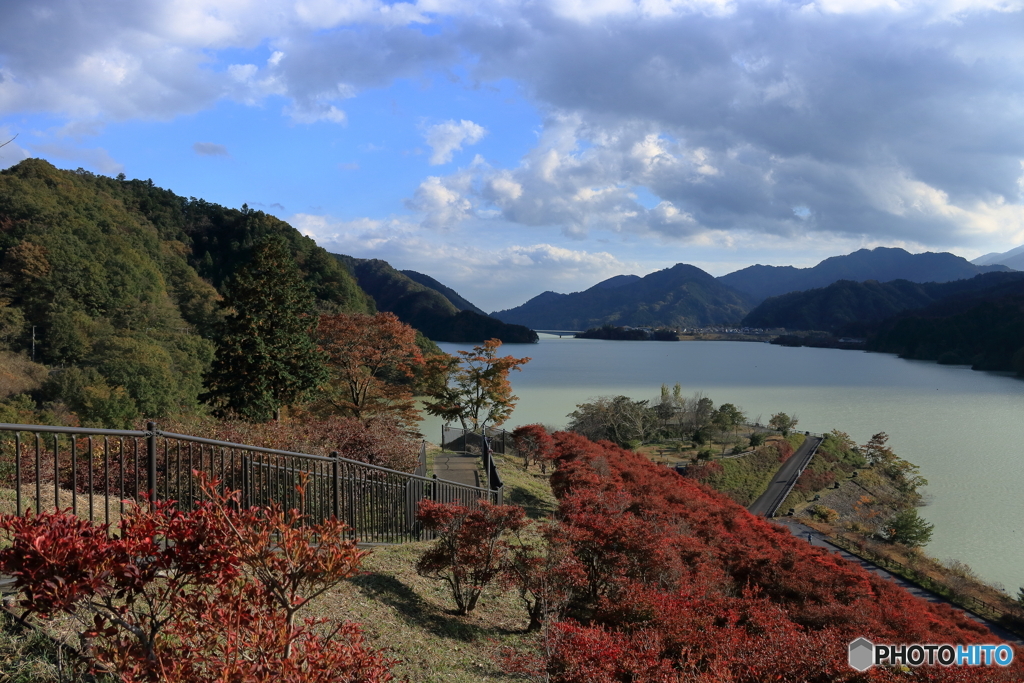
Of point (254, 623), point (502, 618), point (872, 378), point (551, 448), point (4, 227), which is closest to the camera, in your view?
point (254, 623)

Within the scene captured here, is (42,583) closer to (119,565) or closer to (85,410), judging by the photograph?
(119,565)

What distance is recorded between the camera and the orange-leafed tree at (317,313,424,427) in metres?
22.3

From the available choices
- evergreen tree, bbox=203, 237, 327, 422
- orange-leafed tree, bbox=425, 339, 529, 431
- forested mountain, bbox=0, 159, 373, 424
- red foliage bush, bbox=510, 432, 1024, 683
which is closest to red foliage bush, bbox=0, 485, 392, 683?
red foliage bush, bbox=510, 432, 1024, 683

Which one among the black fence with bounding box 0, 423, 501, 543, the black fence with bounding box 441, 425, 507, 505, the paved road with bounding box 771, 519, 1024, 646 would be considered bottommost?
the paved road with bounding box 771, 519, 1024, 646

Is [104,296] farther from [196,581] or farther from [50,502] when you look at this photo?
[196,581]

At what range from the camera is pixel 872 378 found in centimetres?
7388

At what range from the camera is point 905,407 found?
51188 millimetres

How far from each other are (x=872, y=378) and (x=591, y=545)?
78.3 meters

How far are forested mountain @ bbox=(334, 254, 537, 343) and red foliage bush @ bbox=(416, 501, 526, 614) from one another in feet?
335

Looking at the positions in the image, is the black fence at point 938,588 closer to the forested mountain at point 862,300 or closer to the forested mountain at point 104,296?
the forested mountain at point 104,296

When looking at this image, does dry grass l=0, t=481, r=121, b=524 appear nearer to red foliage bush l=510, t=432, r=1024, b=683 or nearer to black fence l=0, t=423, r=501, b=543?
black fence l=0, t=423, r=501, b=543

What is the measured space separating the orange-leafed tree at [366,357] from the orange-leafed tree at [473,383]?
1740 mm

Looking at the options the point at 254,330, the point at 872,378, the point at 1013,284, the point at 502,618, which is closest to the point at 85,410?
the point at 254,330

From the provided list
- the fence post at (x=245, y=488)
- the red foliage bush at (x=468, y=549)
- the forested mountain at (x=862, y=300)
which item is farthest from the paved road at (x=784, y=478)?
the forested mountain at (x=862, y=300)
